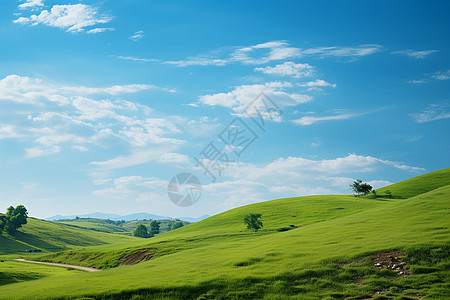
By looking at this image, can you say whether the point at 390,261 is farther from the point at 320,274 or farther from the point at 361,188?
the point at 361,188

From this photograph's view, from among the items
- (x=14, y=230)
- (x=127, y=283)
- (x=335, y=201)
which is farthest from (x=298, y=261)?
(x=14, y=230)

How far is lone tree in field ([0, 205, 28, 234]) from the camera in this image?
456 ft

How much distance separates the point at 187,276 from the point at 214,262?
5252mm

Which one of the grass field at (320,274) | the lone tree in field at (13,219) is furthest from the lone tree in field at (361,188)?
the lone tree in field at (13,219)

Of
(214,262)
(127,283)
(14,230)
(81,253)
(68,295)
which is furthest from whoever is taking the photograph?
(14,230)

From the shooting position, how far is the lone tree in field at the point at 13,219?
456ft

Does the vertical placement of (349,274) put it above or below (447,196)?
below

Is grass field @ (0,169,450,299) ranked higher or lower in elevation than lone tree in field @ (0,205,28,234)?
lower

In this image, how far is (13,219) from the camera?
14012 cm

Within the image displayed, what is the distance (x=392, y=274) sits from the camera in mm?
21078

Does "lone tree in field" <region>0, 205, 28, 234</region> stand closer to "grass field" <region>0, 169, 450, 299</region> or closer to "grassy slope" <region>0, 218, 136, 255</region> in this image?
"grassy slope" <region>0, 218, 136, 255</region>

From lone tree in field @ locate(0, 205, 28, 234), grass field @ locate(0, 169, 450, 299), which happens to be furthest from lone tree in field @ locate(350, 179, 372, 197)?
lone tree in field @ locate(0, 205, 28, 234)

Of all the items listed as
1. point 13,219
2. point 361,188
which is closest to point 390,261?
point 361,188

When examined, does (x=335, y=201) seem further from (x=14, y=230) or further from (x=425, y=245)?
(x=14, y=230)
